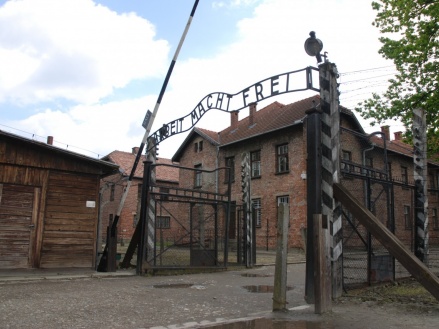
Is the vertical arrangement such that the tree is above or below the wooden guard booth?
above

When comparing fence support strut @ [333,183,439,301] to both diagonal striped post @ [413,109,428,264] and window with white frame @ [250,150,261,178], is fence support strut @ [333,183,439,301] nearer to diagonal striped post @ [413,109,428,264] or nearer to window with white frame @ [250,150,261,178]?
diagonal striped post @ [413,109,428,264]

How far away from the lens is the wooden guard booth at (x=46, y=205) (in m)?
10.8

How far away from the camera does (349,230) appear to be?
841cm

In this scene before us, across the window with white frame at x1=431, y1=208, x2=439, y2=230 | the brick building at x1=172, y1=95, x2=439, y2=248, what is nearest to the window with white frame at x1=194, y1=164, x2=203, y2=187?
the brick building at x1=172, y1=95, x2=439, y2=248

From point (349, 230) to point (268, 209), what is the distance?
691 inches

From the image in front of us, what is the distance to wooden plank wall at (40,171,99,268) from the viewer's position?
11.4m

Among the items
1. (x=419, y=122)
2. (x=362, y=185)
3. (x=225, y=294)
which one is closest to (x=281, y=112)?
(x=419, y=122)

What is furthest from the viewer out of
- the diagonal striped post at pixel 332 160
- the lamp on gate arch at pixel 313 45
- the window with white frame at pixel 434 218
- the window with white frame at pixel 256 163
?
the window with white frame at pixel 434 218

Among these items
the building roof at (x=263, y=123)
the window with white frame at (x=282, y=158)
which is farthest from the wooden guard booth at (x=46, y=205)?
the window with white frame at (x=282, y=158)

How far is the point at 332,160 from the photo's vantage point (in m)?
7.19

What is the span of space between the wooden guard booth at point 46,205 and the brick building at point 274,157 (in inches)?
426

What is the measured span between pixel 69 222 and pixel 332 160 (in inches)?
317

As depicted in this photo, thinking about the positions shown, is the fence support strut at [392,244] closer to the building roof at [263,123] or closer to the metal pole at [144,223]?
the metal pole at [144,223]

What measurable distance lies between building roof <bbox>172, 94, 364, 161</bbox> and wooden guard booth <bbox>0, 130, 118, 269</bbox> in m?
14.9
